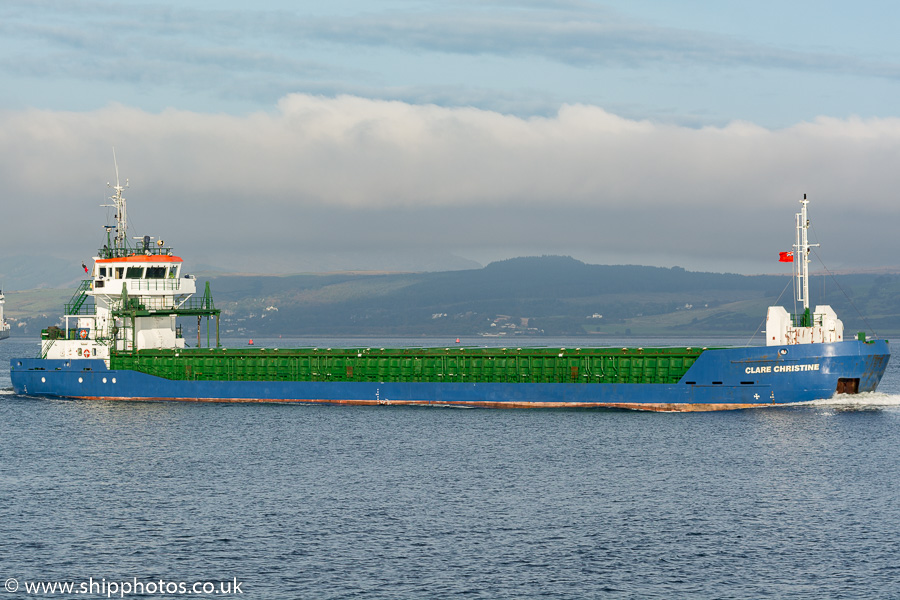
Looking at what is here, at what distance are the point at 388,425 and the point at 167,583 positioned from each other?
33.3 meters

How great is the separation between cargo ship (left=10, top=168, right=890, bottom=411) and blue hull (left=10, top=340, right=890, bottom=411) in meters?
0.08

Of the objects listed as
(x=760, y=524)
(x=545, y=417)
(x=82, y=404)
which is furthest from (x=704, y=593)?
(x=82, y=404)

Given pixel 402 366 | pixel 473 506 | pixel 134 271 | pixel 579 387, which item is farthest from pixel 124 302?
pixel 473 506

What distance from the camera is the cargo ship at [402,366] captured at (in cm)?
6375

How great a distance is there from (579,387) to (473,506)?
1148 inches

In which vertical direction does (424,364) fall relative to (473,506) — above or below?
above

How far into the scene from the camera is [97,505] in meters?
41.5

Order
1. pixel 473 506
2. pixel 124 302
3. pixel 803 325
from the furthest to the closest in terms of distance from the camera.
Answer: pixel 124 302 → pixel 803 325 → pixel 473 506

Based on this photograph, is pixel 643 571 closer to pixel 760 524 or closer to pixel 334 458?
pixel 760 524

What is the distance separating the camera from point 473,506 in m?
40.8

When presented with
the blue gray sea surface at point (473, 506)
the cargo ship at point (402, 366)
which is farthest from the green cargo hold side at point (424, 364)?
the blue gray sea surface at point (473, 506)

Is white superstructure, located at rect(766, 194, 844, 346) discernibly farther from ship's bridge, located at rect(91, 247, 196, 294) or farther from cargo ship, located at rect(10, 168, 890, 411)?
ship's bridge, located at rect(91, 247, 196, 294)

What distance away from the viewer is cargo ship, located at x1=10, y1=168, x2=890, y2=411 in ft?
209

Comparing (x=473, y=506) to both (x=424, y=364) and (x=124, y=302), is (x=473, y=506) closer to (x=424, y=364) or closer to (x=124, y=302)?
(x=424, y=364)
